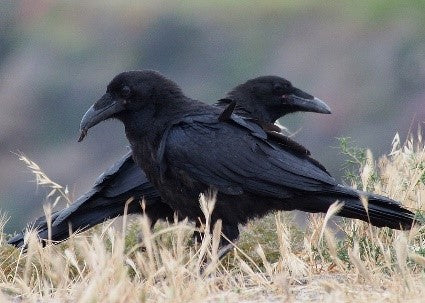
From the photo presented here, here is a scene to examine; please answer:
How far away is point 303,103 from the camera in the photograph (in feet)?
26.0

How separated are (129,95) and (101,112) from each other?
0.20 metres

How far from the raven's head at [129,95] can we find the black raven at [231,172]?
10 cm

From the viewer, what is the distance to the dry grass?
13.4 feet

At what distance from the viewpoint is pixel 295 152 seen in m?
6.54

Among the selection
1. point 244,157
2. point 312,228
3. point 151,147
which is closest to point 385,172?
point 312,228

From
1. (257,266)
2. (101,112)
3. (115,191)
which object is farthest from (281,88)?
(257,266)

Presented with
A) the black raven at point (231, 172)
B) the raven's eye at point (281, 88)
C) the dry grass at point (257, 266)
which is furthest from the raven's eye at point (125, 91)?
the raven's eye at point (281, 88)

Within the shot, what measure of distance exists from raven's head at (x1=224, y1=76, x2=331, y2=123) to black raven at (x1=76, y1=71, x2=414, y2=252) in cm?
112

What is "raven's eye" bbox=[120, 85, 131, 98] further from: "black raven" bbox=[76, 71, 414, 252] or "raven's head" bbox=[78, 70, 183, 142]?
"black raven" bbox=[76, 71, 414, 252]

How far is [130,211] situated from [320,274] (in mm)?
2197

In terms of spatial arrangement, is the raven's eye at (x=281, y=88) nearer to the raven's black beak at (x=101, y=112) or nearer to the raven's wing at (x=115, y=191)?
the raven's wing at (x=115, y=191)

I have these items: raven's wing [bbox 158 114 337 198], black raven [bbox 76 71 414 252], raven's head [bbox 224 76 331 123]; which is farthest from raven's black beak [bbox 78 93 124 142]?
raven's head [bbox 224 76 331 123]

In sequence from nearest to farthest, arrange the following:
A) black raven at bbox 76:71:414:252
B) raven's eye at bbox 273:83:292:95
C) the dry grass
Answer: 1. the dry grass
2. black raven at bbox 76:71:414:252
3. raven's eye at bbox 273:83:292:95

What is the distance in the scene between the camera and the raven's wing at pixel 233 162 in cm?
630
